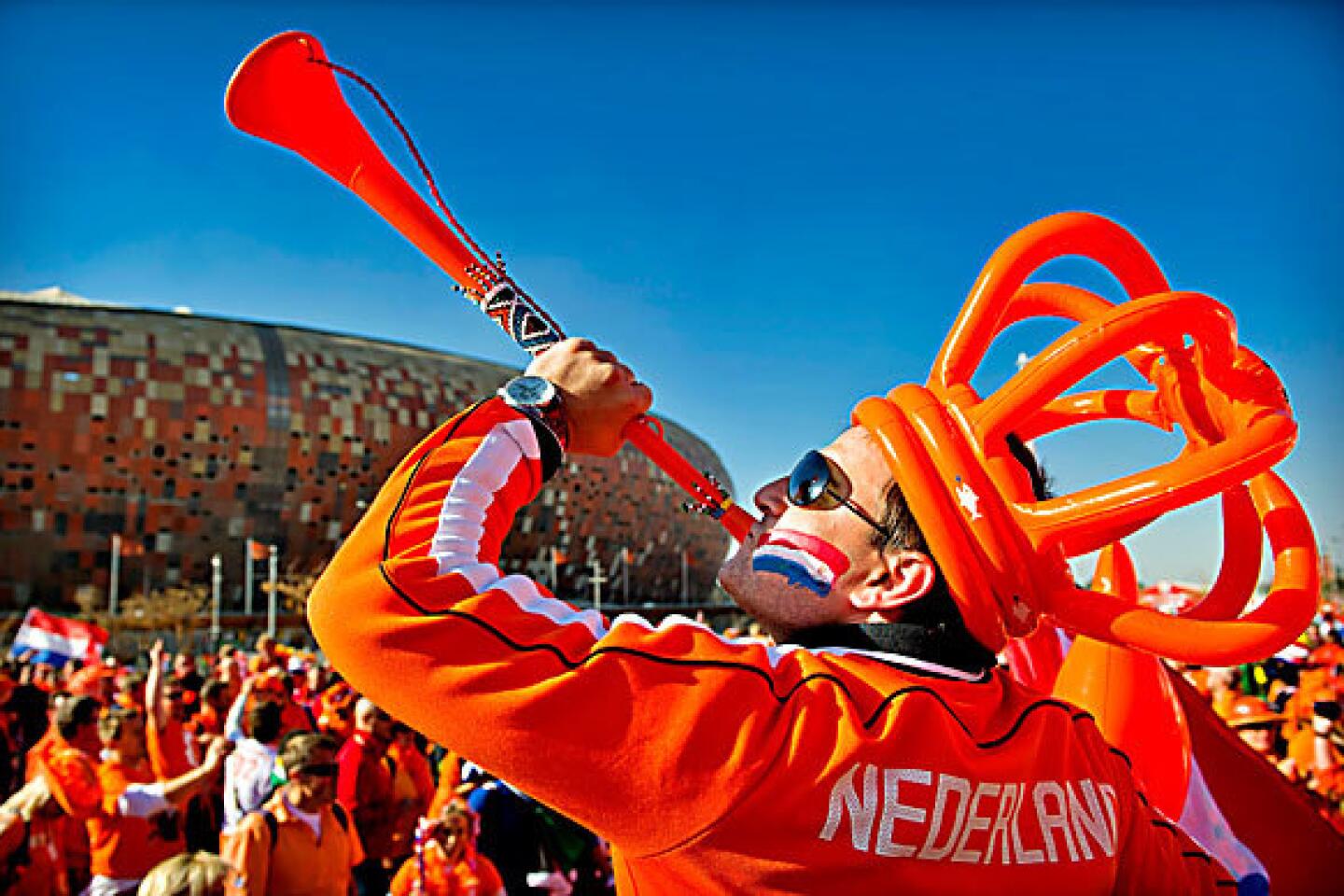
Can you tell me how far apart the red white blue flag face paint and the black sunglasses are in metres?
0.06

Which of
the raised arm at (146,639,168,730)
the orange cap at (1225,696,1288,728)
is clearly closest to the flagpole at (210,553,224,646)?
the raised arm at (146,639,168,730)

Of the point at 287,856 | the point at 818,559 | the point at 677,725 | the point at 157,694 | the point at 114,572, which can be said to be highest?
the point at 114,572

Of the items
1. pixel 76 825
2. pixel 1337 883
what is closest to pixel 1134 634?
pixel 1337 883

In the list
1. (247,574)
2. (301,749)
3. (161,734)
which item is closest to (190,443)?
(247,574)

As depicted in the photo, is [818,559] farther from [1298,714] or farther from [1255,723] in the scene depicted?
[1298,714]

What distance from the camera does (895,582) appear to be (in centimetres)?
170

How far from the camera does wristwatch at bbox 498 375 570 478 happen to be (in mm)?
1682

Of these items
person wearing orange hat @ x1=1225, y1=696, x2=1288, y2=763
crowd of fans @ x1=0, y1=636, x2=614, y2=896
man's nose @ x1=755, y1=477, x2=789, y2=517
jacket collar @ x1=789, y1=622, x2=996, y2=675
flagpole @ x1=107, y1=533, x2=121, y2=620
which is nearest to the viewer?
jacket collar @ x1=789, y1=622, x2=996, y2=675

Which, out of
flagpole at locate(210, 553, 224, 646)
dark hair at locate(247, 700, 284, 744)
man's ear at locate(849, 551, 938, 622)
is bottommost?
man's ear at locate(849, 551, 938, 622)

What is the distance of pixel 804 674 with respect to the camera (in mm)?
1516

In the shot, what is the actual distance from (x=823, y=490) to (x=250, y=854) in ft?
13.4

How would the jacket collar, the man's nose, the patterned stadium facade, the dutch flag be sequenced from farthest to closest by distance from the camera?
the patterned stadium facade < the dutch flag < the man's nose < the jacket collar

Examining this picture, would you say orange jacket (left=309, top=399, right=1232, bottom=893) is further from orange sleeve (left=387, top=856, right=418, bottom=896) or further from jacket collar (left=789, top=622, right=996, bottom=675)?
orange sleeve (left=387, top=856, right=418, bottom=896)

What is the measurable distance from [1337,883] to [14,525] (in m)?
46.4
